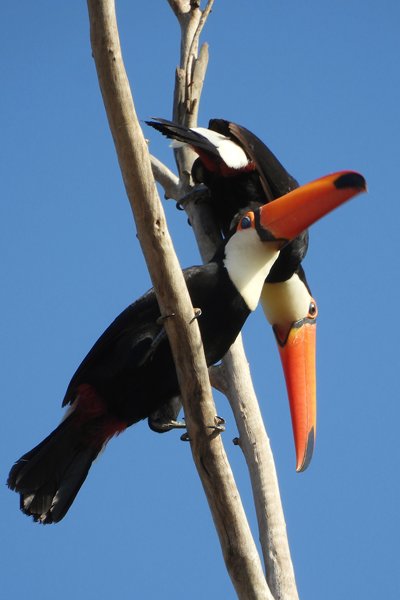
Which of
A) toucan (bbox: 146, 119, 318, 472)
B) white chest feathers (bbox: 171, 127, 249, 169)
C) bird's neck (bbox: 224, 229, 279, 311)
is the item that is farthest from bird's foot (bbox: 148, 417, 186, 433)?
white chest feathers (bbox: 171, 127, 249, 169)

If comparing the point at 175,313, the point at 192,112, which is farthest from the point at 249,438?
the point at 192,112

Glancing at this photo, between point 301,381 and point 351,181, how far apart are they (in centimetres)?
185

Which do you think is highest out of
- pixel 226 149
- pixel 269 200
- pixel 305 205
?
pixel 226 149

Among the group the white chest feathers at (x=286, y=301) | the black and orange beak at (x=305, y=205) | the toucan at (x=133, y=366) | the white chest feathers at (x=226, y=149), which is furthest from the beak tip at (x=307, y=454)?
the white chest feathers at (x=226, y=149)

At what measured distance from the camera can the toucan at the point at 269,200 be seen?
19.9 ft

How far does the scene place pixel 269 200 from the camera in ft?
20.6

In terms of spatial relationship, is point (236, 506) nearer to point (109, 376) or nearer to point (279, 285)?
point (109, 376)

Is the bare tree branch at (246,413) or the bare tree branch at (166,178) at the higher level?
the bare tree branch at (166,178)

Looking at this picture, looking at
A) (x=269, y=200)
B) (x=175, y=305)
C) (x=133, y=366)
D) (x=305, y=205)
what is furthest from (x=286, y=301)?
(x=175, y=305)

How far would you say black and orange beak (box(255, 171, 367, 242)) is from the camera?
15.0 ft

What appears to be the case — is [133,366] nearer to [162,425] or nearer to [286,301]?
[162,425]

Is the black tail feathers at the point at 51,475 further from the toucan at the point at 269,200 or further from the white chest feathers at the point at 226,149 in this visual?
the white chest feathers at the point at 226,149

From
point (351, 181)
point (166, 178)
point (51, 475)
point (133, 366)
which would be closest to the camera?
point (351, 181)

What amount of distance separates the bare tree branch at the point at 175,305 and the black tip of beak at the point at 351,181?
0.96 meters
